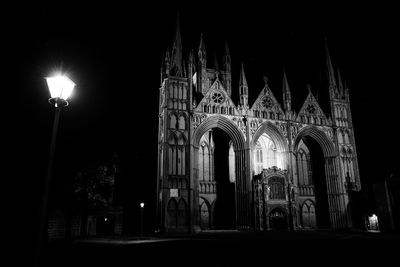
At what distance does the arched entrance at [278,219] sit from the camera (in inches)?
1619

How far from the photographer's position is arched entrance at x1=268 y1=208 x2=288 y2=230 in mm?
41125

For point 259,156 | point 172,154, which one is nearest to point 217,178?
point 259,156

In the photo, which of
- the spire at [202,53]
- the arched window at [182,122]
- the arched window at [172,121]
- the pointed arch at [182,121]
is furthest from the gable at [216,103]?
the spire at [202,53]

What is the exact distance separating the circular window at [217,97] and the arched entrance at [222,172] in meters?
2.57

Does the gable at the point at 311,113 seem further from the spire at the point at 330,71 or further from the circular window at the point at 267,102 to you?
the spire at the point at 330,71

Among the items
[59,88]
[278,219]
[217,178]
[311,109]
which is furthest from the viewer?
[311,109]

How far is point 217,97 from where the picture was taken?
4397 cm

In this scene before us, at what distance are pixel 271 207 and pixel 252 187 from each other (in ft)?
11.1

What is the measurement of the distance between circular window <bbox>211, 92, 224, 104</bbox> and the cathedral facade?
0.09ft

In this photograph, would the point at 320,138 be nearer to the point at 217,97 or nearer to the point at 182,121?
the point at 217,97

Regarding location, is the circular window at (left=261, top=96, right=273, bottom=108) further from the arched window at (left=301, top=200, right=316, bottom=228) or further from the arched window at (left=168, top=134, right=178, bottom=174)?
the arched window at (left=301, top=200, right=316, bottom=228)

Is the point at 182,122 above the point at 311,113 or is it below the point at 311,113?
below

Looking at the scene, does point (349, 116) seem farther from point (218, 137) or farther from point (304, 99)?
point (218, 137)

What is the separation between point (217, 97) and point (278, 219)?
18.0 m
